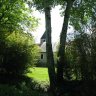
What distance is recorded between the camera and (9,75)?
22.8 metres

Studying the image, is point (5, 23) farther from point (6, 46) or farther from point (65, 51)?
point (65, 51)

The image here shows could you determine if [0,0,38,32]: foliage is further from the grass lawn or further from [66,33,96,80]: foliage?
[66,33,96,80]: foliage

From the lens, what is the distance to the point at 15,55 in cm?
2236

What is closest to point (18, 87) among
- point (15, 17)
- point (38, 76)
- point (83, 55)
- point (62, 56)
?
point (62, 56)

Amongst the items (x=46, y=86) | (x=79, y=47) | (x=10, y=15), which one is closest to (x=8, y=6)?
(x=10, y=15)

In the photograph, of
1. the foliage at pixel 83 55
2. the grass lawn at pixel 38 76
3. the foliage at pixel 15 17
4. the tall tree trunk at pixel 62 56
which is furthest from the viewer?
the foliage at pixel 15 17

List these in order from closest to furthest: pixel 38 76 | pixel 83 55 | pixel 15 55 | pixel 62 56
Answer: pixel 83 55 < pixel 62 56 < pixel 15 55 < pixel 38 76

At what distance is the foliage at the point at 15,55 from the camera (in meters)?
22.4

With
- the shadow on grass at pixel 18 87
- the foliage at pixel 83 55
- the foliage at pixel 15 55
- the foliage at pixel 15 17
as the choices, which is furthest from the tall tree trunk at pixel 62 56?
the foliage at pixel 15 17

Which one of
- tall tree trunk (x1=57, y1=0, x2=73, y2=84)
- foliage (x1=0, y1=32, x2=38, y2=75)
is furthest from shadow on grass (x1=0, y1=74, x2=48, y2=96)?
→ tall tree trunk (x1=57, y1=0, x2=73, y2=84)

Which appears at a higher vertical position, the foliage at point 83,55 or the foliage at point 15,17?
the foliage at point 15,17

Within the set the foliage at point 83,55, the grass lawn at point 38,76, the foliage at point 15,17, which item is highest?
the foliage at point 15,17

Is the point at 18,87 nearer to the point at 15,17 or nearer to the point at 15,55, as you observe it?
the point at 15,55

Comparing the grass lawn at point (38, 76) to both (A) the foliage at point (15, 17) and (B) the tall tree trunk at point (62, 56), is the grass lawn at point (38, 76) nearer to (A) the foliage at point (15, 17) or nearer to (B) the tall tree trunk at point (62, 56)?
(B) the tall tree trunk at point (62, 56)
